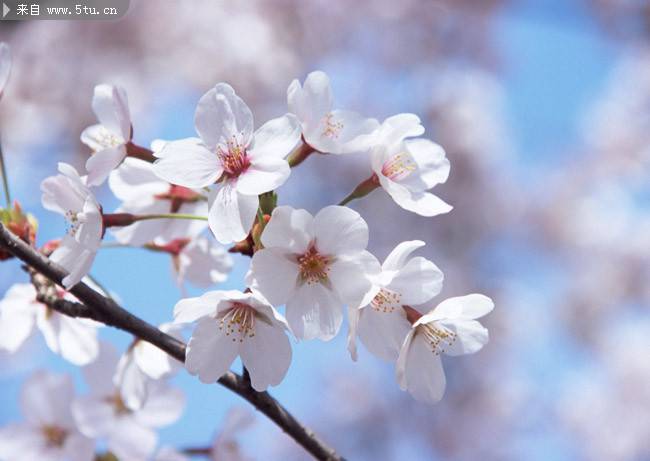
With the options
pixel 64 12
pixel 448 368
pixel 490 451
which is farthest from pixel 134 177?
pixel 490 451

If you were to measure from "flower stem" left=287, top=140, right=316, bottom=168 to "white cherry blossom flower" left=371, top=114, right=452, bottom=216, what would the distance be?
0.38 ft

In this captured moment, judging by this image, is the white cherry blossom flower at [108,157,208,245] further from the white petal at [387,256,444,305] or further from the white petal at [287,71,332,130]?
the white petal at [387,256,444,305]

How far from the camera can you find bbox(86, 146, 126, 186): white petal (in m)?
1.20

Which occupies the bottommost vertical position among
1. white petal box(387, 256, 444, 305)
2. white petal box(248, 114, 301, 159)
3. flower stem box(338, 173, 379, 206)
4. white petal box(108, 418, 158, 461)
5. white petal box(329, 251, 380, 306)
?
white petal box(108, 418, 158, 461)

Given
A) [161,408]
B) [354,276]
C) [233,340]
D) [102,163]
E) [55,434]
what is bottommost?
[55,434]

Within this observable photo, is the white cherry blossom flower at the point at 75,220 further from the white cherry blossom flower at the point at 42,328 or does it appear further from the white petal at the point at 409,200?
the white petal at the point at 409,200

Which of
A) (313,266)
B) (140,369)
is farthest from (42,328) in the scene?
(313,266)

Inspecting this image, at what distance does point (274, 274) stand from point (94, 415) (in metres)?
0.73

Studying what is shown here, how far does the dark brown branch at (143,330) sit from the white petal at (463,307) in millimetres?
285

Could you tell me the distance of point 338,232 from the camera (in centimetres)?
110

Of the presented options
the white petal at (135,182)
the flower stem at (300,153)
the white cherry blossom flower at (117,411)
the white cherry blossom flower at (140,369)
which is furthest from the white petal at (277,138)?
the white cherry blossom flower at (117,411)

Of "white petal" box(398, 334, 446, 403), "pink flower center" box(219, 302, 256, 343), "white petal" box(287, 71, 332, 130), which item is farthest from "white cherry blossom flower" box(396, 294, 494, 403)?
"white petal" box(287, 71, 332, 130)

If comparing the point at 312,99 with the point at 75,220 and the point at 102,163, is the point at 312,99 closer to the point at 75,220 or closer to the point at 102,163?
the point at 102,163

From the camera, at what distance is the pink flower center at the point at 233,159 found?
1.17 m
